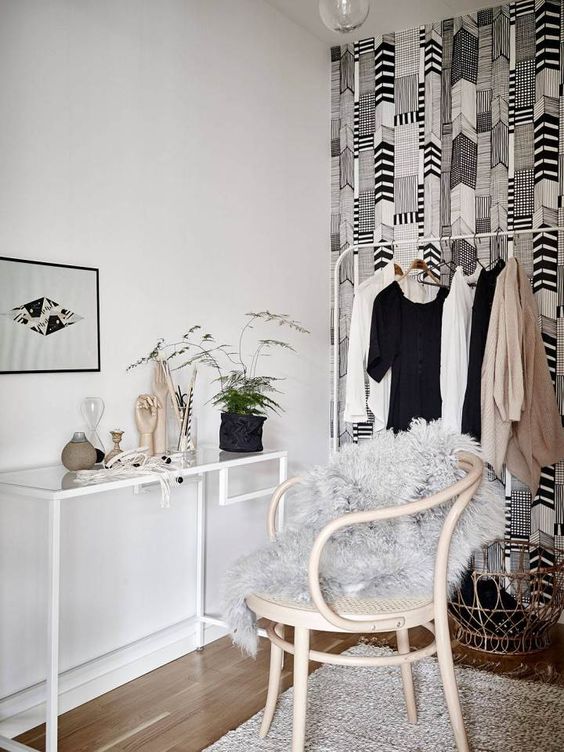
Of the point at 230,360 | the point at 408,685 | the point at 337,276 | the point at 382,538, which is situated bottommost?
the point at 408,685

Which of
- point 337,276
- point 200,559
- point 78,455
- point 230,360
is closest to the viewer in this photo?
point 78,455

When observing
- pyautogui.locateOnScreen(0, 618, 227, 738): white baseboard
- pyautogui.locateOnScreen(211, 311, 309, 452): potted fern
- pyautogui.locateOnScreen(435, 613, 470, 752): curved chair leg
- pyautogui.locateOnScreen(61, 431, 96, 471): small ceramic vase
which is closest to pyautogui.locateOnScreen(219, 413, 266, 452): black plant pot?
pyautogui.locateOnScreen(211, 311, 309, 452): potted fern

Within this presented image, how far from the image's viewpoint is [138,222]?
2.72 meters

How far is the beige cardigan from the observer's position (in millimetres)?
2945

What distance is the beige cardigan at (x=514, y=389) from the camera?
2945mm

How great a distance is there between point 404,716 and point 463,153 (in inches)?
98.2

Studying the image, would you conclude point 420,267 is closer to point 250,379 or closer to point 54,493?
point 250,379

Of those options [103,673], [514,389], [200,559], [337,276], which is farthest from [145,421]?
[514,389]

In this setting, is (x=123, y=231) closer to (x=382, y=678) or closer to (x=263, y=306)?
(x=263, y=306)

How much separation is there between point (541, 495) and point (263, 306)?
4.99 feet

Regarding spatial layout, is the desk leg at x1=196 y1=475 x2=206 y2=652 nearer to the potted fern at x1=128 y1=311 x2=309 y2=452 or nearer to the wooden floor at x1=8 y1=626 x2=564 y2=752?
the wooden floor at x1=8 y1=626 x2=564 y2=752

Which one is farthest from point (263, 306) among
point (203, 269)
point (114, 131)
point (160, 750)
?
point (160, 750)

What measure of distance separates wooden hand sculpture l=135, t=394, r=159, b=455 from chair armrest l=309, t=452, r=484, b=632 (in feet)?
3.15

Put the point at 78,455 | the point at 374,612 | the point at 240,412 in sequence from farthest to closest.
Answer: the point at 240,412, the point at 78,455, the point at 374,612
